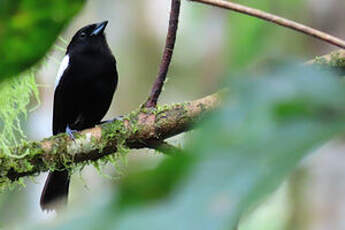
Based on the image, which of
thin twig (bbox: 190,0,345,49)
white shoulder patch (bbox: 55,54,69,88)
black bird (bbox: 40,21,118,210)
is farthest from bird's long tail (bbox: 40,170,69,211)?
thin twig (bbox: 190,0,345,49)

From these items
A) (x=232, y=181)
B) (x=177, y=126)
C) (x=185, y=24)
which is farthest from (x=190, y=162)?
(x=185, y=24)

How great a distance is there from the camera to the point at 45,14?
627mm

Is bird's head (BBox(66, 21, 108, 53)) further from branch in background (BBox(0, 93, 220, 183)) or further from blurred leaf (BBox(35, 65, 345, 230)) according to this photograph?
blurred leaf (BBox(35, 65, 345, 230))

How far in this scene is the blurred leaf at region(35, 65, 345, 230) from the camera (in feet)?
1.27

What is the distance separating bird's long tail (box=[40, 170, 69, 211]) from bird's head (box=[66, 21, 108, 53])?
0.84m

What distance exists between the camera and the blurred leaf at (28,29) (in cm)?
61

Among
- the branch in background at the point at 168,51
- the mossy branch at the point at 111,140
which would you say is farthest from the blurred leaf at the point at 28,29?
the mossy branch at the point at 111,140

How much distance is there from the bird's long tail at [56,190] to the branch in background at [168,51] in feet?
2.79

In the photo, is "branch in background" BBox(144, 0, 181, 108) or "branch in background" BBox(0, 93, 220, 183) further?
"branch in background" BBox(0, 93, 220, 183)

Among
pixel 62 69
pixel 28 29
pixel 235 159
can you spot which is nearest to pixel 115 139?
pixel 62 69

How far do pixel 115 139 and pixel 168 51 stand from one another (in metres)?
0.45

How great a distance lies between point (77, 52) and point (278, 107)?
3.11 meters

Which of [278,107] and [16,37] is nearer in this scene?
[278,107]

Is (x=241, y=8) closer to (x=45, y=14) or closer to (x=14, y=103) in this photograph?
(x=45, y=14)
